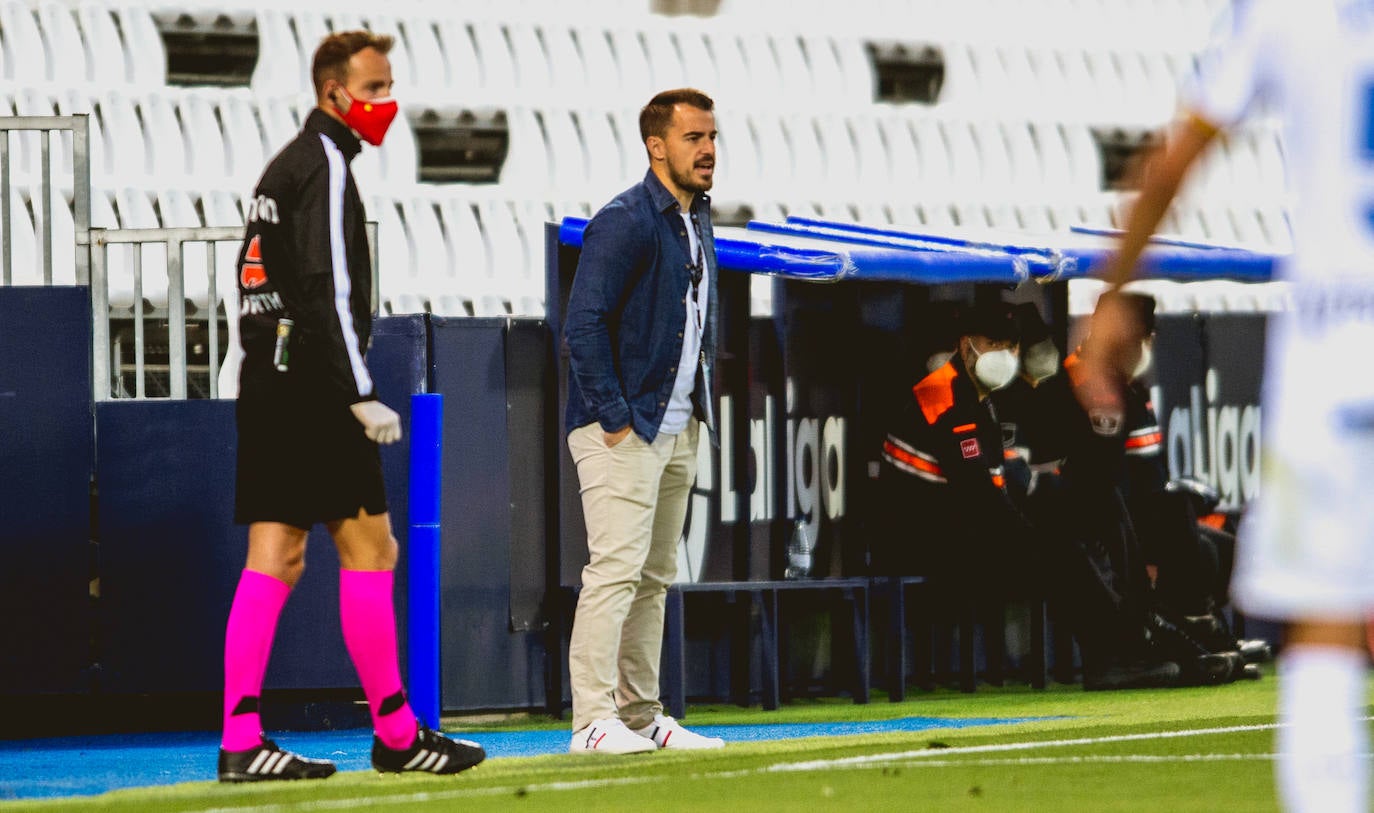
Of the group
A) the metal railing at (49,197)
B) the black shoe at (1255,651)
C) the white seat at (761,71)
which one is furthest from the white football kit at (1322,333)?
the white seat at (761,71)

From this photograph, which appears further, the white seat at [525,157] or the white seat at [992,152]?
the white seat at [992,152]

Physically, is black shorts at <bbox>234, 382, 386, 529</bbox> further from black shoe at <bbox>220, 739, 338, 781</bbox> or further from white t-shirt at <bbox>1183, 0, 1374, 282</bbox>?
white t-shirt at <bbox>1183, 0, 1374, 282</bbox>

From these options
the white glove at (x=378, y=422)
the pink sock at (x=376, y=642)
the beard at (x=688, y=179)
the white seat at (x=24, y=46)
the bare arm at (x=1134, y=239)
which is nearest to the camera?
the bare arm at (x=1134, y=239)

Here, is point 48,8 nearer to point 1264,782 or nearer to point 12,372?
point 12,372

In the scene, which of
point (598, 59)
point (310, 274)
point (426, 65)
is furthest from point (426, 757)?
point (598, 59)

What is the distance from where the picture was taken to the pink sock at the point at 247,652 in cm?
660

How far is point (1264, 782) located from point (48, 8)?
3772 centimetres

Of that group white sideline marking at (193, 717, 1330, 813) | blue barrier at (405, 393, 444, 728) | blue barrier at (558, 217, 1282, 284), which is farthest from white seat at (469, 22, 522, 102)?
white sideline marking at (193, 717, 1330, 813)

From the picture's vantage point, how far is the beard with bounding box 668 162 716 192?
7633 millimetres

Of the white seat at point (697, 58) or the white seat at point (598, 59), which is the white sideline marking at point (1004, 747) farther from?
the white seat at point (697, 58)

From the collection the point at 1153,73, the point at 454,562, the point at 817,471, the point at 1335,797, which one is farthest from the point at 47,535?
the point at 1153,73

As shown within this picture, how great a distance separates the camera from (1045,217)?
2071 inches

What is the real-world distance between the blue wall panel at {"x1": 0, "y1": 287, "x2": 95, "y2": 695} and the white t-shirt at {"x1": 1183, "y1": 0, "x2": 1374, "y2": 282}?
Result: 6205mm

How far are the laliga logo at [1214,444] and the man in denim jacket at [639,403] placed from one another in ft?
18.2
